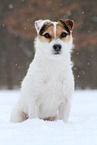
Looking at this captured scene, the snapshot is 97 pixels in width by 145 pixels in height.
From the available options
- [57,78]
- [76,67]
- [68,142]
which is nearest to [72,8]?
[76,67]

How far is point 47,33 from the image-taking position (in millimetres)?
4090

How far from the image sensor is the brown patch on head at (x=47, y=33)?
407 cm

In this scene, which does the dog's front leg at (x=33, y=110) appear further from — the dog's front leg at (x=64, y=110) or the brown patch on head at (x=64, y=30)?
the brown patch on head at (x=64, y=30)

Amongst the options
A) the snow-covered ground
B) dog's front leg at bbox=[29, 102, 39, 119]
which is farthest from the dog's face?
the snow-covered ground

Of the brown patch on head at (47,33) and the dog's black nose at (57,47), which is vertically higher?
the brown patch on head at (47,33)

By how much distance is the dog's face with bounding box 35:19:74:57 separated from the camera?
3986mm

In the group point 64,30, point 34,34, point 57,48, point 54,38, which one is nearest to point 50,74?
point 57,48

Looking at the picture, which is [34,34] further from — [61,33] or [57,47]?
[57,47]

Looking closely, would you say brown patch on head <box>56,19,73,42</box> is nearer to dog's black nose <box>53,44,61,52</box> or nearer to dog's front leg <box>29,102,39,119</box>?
dog's black nose <box>53,44,61,52</box>

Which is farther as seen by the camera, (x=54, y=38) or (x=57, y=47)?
(x=54, y=38)

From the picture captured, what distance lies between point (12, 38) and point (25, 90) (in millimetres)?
12764

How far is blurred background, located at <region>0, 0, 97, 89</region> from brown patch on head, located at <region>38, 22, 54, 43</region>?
1049 centimetres

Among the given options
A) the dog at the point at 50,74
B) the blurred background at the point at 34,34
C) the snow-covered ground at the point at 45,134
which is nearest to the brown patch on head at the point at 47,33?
the dog at the point at 50,74

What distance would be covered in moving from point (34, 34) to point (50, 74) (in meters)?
10.9
